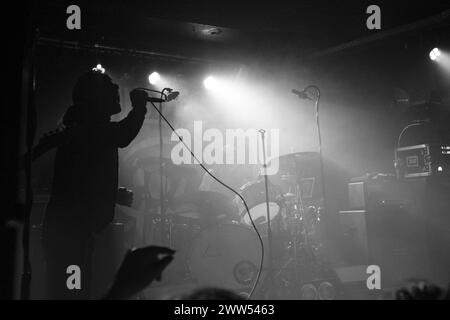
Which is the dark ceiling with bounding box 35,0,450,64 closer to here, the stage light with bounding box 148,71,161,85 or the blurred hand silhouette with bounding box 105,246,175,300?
the stage light with bounding box 148,71,161,85

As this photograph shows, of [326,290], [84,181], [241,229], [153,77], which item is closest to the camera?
[84,181]

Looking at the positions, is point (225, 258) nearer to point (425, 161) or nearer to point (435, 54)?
point (425, 161)

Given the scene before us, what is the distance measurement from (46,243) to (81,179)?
1.29 ft

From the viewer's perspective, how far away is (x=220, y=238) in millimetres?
5211

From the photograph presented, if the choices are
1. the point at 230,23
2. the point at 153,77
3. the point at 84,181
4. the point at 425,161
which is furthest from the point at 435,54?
the point at 84,181

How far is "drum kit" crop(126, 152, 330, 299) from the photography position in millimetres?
5145

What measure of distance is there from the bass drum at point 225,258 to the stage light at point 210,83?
416cm

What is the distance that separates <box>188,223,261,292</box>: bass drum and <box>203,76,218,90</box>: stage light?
416cm

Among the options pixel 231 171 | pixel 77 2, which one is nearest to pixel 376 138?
pixel 231 171

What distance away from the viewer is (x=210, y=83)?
29.0 feet

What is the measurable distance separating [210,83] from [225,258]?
4.44m

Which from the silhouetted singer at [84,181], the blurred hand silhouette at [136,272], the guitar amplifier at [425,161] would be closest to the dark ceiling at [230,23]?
the guitar amplifier at [425,161]

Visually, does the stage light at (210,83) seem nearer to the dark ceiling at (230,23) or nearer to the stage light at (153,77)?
the dark ceiling at (230,23)
